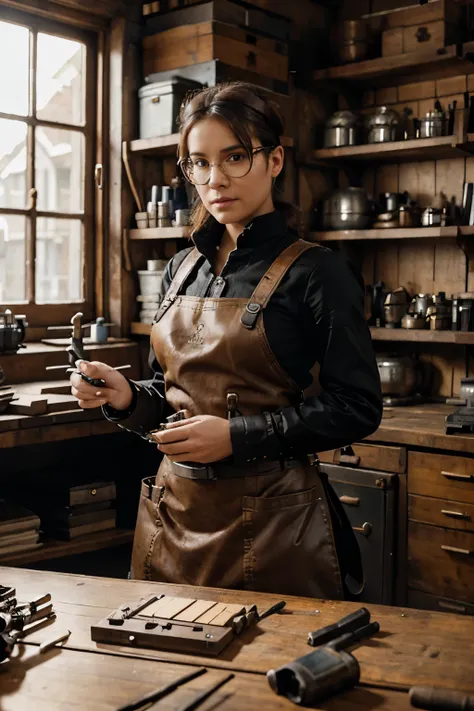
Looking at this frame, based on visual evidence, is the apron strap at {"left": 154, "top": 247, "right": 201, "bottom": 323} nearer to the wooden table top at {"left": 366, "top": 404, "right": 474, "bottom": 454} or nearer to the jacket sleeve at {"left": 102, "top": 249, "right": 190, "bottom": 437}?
the jacket sleeve at {"left": 102, "top": 249, "right": 190, "bottom": 437}

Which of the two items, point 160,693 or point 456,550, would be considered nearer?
point 160,693

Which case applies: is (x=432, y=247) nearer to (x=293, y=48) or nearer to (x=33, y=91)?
(x=293, y=48)

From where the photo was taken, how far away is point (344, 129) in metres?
4.20

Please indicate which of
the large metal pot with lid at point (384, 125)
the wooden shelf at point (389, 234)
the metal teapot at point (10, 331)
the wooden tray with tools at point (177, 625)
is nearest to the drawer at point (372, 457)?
the wooden shelf at point (389, 234)

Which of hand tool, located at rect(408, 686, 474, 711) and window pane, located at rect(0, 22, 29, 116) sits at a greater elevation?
window pane, located at rect(0, 22, 29, 116)

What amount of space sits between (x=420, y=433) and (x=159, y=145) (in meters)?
1.69

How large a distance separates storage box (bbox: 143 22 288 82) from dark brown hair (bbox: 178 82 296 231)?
1.98 metres

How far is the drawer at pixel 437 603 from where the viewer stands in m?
3.28

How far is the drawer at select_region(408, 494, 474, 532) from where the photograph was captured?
10.8 feet

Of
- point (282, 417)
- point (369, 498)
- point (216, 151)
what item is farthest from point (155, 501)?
point (369, 498)

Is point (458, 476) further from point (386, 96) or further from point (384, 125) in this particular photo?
point (386, 96)

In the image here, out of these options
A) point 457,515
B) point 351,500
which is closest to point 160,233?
point 351,500

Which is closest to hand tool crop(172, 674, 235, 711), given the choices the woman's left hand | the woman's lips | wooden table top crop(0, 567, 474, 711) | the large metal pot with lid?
wooden table top crop(0, 567, 474, 711)

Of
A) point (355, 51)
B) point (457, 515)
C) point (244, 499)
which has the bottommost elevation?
point (457, 515)
